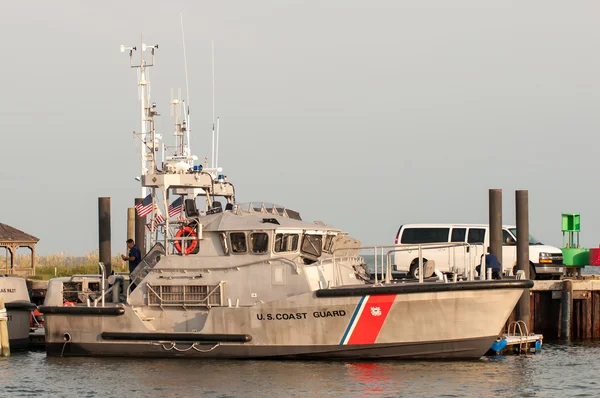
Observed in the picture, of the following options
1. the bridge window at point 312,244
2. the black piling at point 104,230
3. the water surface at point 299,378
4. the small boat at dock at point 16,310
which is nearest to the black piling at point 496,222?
the water surface at point 299,378

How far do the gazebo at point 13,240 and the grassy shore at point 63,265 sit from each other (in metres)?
0.64

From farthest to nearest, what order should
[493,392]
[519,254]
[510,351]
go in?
[519,254], [510,351], [493,392]

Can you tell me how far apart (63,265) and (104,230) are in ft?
52.9

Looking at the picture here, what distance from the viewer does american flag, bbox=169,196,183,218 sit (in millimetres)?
23953

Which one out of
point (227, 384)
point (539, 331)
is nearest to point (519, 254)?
point (539, 331)

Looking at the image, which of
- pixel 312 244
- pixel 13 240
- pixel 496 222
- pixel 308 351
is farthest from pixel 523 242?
pixel 13 240

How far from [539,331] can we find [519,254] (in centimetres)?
283

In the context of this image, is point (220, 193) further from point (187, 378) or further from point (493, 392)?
point (493, 392)

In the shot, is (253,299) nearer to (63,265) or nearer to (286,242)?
(286,242)

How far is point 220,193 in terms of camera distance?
24.7 m

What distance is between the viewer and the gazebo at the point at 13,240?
40.2 meters

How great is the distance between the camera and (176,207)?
24125mm

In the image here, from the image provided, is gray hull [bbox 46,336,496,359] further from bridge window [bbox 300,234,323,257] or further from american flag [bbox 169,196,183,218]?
american flag [bbox 169,196,183,218]

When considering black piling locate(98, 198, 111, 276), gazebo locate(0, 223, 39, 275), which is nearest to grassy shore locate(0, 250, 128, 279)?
gazebo locate(0, 223, 39, 275)
